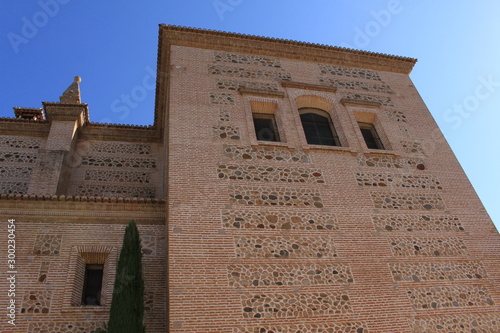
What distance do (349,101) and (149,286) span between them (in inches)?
207

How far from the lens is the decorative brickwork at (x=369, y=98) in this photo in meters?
8.34

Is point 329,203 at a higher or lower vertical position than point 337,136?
lower

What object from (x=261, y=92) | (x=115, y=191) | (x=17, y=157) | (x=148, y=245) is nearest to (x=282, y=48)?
(x=261, y=92)

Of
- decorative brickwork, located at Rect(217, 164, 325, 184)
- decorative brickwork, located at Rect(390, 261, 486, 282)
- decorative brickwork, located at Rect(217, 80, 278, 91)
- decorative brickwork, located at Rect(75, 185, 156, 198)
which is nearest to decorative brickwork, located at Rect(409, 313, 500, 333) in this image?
decorative brickwork, located at Rect(390, 261, 486, 282)

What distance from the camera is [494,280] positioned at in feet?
19.7

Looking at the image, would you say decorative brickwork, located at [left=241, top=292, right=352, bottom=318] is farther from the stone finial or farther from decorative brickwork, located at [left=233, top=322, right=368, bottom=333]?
the stone finial

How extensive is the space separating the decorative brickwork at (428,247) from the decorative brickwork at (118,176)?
15.7 ft

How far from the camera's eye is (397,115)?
27.3ft

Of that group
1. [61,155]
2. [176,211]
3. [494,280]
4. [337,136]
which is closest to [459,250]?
[494,280]

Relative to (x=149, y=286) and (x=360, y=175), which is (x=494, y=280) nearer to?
(x=360, y=175)

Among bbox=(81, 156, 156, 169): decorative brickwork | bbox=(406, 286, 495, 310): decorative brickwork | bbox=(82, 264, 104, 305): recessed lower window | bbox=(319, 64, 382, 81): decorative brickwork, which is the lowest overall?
bbox=(406, 286, 495, 310): decorative brickwork

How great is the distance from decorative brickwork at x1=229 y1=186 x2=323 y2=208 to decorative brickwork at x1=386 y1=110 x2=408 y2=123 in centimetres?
302

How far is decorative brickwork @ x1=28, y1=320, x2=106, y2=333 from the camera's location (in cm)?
489

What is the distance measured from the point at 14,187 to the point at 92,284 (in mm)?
3008
